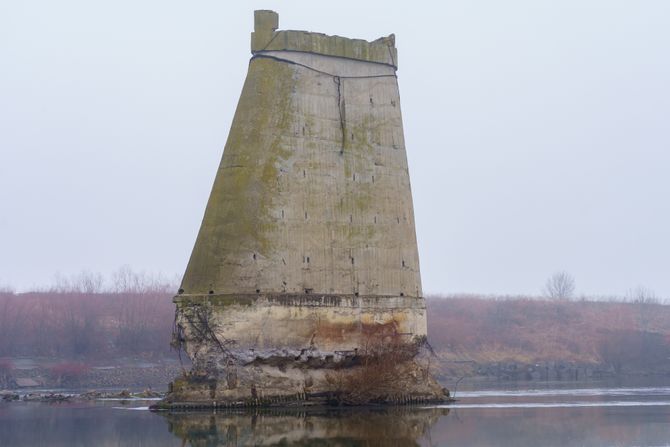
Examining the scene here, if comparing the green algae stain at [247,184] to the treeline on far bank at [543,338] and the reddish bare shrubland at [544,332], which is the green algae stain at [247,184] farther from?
the reddish bare shrubland at [544,332]

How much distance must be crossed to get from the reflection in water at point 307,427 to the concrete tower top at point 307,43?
11409 millimetres

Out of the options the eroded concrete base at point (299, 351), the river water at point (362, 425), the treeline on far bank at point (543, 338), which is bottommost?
the river water at point (362, 425)

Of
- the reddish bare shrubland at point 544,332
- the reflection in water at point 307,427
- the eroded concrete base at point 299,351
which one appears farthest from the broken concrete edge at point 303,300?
the reddish bare shrubland at point 544,332

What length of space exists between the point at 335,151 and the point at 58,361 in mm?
34683

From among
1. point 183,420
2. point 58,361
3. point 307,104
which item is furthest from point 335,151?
point 58,361

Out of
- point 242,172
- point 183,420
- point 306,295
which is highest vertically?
point 242,172

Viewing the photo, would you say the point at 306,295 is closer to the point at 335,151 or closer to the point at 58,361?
the point at 335,151

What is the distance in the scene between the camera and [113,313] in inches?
3091

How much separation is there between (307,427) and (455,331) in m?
54.9

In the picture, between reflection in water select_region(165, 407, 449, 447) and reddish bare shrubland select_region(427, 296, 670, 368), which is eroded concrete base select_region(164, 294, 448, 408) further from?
reddish bare shrubland select_region(427, 296, 670, 368)

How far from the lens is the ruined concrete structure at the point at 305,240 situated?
34344mm

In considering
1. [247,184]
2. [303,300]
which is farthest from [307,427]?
[247,184]

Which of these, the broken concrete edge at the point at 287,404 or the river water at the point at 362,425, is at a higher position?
the broken concrete edge at the point at 287,404

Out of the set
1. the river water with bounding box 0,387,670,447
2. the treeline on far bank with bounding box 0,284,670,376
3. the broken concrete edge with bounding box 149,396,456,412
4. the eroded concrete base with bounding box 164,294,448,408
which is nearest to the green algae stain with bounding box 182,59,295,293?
the eroded concrete base with bounding box 164,294,448,408
